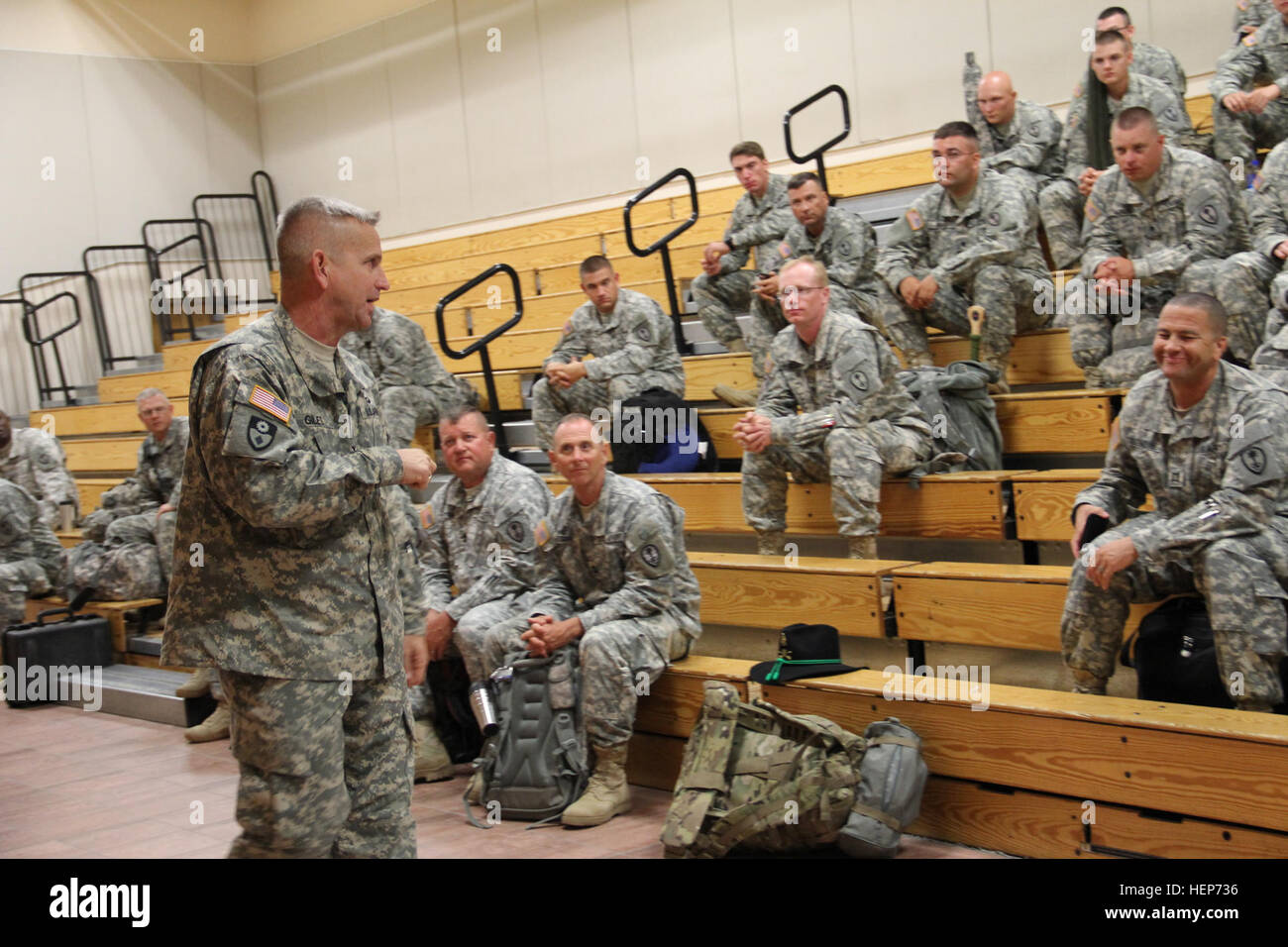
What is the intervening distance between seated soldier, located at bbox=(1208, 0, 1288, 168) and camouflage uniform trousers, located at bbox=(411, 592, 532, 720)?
352 centimetres

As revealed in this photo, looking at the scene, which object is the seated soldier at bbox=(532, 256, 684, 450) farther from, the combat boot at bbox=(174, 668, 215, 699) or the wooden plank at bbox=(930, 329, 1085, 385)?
the combat boot at bbox=(174, 668, 215, 699)

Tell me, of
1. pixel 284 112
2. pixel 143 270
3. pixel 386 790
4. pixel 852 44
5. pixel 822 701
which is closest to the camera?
pixel 386 790

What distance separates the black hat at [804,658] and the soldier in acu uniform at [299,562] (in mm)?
1473

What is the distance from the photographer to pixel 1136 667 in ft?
10.2

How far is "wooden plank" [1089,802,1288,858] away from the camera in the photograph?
256cm

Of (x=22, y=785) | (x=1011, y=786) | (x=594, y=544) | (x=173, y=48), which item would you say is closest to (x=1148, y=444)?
(x=1011, y=786)

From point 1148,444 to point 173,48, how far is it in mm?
10353

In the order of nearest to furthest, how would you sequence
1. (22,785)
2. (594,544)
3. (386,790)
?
1. (386,790)
2. (594,544)
3. (22,785)

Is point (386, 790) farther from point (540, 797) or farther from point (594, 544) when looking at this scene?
point (594, 544)

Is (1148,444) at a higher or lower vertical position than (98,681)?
higher

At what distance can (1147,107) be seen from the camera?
542 cm

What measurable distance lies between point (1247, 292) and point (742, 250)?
2.52 metres

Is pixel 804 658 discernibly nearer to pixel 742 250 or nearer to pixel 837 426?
pixel 837 426

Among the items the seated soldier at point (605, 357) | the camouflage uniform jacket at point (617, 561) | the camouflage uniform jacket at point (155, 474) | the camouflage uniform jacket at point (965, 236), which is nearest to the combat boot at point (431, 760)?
the camouflage uniform jacket at point (617, 561)
